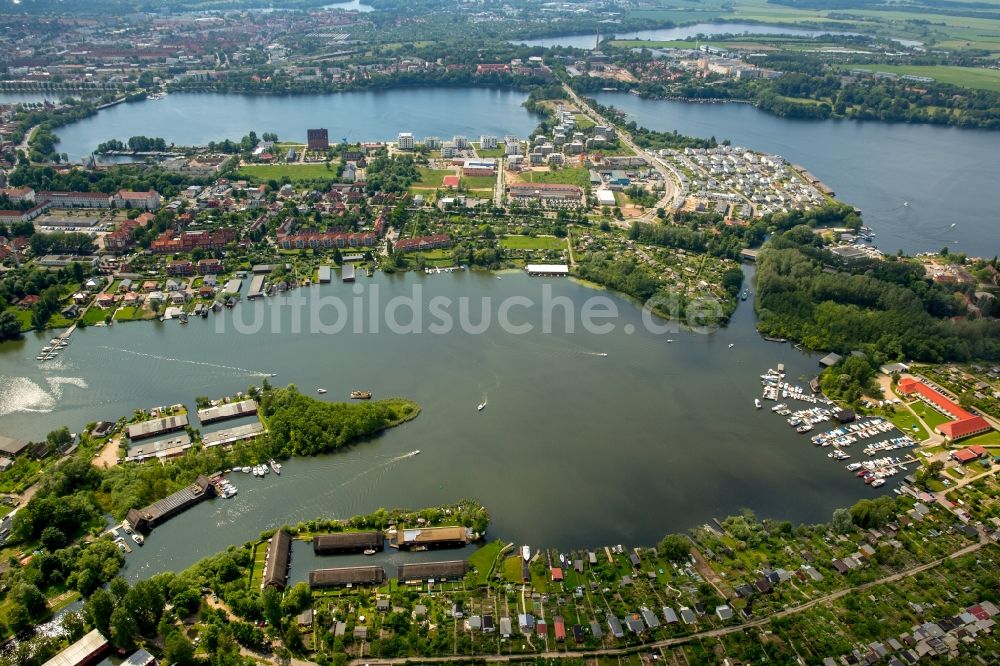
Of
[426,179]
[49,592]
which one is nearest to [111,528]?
[49,592]

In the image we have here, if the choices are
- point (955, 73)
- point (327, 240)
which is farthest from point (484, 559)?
point (955, 73)

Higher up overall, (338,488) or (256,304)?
(256,304)

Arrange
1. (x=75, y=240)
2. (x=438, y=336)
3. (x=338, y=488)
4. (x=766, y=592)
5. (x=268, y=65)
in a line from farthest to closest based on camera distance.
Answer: (x=268, y=65) < (x=75, y=240) < (x=438, y=336) < (x=338, y=488) < (x=766, y=592)

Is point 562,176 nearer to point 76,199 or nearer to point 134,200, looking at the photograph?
point 134,200

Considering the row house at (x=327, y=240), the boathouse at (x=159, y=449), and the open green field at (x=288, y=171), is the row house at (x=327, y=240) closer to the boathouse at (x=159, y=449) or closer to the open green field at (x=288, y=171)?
the open green field at (x=288, y=171)

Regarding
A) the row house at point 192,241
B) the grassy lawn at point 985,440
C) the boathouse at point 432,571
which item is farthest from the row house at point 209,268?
the grassy lawn at point 985,440

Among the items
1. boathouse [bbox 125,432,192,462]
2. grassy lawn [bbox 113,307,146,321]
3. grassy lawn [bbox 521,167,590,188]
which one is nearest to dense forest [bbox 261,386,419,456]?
boathouse [bbox 125,432,192,462]

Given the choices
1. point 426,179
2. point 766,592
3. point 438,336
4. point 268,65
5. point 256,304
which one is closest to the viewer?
point 766,592

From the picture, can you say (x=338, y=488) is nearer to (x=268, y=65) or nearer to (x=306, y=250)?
(x=306, y=250)
